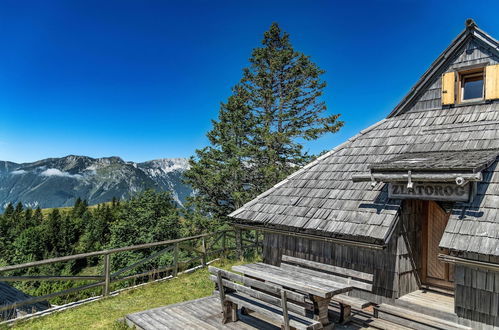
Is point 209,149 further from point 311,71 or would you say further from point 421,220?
point 421,220

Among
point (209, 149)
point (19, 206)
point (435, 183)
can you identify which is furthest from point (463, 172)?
point (19, 206)

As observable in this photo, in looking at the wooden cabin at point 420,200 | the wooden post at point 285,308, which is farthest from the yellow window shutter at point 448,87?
the wooden post at point 285,308

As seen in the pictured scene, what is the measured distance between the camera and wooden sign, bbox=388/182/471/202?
5.63m

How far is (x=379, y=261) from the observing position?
6305 mm

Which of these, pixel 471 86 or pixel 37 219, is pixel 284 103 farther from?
pixel 37 219

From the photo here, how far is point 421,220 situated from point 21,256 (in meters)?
57.3

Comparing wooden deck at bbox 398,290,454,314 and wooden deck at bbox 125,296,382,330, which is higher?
wooden deck at bbox 398,290,454,314

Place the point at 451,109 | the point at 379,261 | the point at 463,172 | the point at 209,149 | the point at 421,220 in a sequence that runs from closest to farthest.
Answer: the point at 463,172, the point at 379,261, the point at 421,220, the point at 451,109, the point at 209,149

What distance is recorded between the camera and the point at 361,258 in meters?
6.55

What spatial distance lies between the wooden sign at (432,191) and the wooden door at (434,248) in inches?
56.7

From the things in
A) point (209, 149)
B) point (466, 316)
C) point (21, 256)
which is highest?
point (209, 149)

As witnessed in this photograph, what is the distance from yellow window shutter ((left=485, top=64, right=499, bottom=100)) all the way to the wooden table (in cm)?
625

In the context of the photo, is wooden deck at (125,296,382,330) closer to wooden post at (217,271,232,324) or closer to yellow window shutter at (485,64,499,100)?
wooden post at (217,271,232,324)

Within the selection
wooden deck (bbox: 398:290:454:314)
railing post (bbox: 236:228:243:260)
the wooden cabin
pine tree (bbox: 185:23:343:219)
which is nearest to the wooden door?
the wooden cabin
